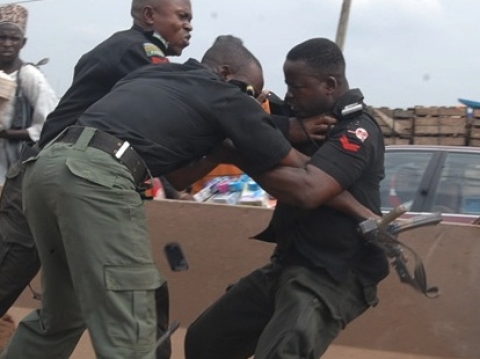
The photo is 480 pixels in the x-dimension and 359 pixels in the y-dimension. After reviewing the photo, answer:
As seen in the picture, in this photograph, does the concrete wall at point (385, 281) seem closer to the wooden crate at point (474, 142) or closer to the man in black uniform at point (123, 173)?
the man in black uniform at point (123, 173)

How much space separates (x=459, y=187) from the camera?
7.07 metres

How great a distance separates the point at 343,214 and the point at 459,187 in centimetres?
325

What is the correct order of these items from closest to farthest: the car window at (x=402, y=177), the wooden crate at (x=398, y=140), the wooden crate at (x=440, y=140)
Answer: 1. the car window at (x=402, y=177)
2. the wooden crate at (x=440, y=140)
3. the wooden crate at (x=398, y=140)

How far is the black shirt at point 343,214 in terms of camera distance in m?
3.89

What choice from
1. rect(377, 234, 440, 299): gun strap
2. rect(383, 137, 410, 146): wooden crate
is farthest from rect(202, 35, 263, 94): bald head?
rect(383, 137, 410, 146): wooden crate

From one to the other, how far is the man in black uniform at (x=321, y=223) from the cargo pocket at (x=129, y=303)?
54 centimetres

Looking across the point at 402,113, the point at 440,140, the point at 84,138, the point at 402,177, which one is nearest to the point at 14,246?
the point at 84,138

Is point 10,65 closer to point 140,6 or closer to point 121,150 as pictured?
point 140,6

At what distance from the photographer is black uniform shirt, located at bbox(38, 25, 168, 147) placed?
442cm

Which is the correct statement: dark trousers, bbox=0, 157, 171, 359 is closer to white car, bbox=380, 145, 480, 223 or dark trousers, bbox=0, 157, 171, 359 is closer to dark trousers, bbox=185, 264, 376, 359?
dark trousers, bbox=185, 264, 376, 359

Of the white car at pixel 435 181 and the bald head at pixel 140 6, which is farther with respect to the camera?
the white car at pixel 435 181

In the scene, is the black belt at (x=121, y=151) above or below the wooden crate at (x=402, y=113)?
above

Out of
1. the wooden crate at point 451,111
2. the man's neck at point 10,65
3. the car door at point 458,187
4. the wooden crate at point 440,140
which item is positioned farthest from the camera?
the wooden crate at point 451,111

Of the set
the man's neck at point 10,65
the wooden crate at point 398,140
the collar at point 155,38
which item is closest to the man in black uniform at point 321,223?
the collar at point 155,38
